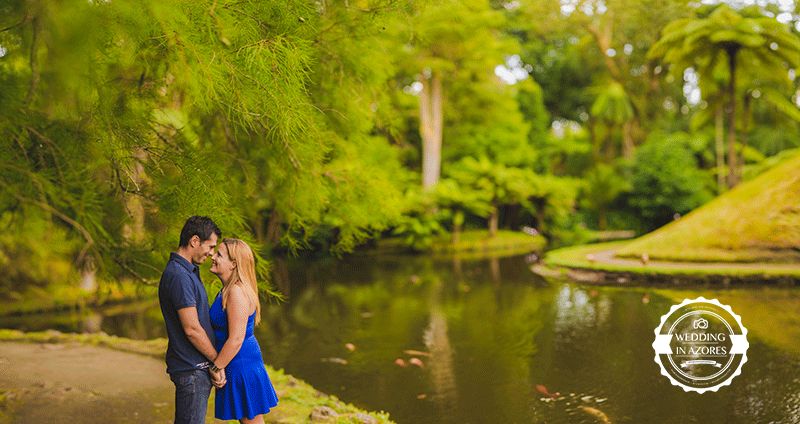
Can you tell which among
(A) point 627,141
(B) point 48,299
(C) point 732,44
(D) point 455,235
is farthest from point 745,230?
(A) point 627,141

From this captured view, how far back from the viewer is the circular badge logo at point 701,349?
6762 millimetres

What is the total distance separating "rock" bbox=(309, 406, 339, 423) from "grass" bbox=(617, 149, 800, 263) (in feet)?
38.5

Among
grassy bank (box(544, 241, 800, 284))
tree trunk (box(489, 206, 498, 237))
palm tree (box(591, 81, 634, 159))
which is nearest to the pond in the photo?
grassy bank (box(544, 241, 800, 284))

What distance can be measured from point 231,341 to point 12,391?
3460 millimetres

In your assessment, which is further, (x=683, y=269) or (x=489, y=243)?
(x=489, y=243)

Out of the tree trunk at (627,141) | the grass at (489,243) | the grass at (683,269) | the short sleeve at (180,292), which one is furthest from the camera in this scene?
the tree trunk at (627,141)

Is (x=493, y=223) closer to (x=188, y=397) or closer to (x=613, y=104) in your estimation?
(x=613, y=104)

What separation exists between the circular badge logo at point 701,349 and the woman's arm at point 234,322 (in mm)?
4127

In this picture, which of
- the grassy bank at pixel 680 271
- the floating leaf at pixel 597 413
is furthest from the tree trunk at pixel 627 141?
the floating leaf at pixel 597 413

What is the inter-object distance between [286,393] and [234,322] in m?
2.93

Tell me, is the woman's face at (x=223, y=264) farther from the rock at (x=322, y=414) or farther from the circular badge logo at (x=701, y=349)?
the circular badge logo at (x=701, y=349)

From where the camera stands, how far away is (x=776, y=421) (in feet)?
18.1

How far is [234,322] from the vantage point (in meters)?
3.25

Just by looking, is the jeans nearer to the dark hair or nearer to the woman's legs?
the woman's legs
